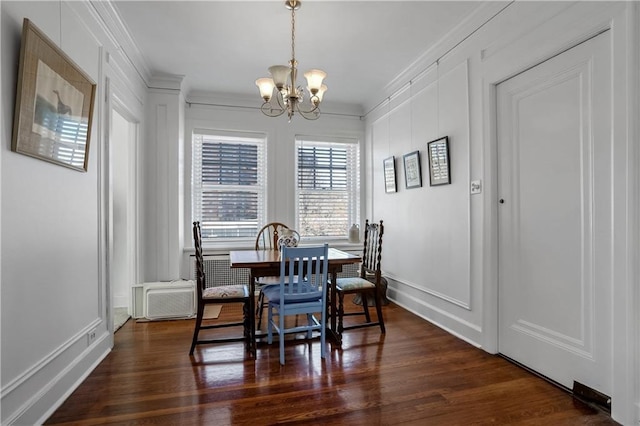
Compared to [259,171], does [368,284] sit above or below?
below

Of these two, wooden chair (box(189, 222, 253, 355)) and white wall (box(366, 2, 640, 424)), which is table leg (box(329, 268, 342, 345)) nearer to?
wooden chair (box(189, 222, 253, 355))

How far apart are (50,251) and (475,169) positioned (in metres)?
3.06

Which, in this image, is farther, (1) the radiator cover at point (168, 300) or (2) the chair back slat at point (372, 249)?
(1) the radiator cover at point (168, 300)

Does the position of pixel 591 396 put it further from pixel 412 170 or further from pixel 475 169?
pixel 412 170

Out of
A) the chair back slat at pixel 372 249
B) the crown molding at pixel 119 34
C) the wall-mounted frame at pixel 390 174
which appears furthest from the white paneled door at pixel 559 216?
the crown molding at pixel 119 34

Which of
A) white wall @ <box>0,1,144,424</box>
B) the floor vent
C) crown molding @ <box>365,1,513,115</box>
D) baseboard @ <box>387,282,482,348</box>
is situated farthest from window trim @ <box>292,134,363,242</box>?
the floor vent

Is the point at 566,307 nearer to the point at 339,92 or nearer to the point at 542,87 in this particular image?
the point at 542,87

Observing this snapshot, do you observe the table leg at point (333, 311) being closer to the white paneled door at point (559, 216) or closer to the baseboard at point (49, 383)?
the white paneled door at point (559, 216)

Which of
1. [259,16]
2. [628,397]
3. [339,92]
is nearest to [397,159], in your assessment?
[339,92]

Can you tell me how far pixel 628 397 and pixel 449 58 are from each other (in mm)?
2809

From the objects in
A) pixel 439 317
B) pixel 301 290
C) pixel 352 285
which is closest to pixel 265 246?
pixel 352 285

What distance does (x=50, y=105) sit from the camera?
1.78 m

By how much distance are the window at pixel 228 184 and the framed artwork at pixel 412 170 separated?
202 centimetres

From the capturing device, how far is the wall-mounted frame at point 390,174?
410 cm
